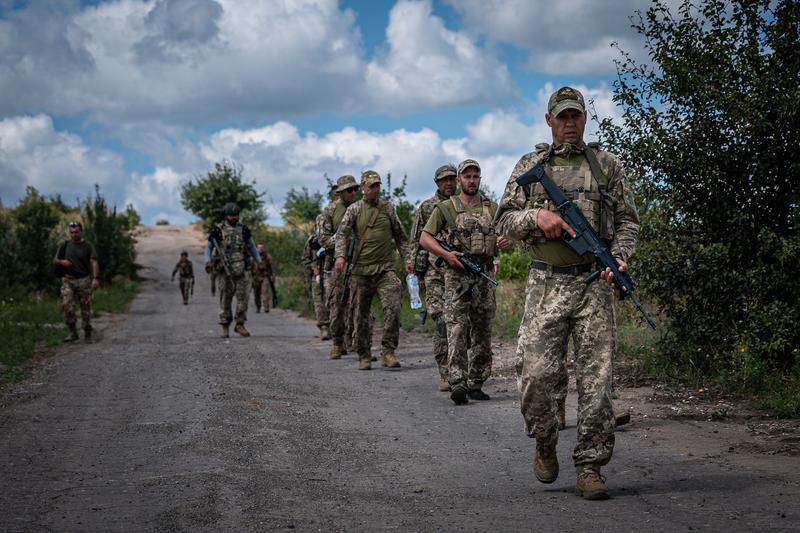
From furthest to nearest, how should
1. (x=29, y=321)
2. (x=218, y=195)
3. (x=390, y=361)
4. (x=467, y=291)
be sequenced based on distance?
(x=218, y=195), (x=29, y=321), (x=390, y=361), (x=467, y=291)

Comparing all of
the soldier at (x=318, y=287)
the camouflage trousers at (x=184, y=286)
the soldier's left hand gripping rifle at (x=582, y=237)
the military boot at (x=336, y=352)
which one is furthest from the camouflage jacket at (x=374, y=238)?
the camouflage trousers at (x=184, y=286)

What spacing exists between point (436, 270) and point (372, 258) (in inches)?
86.2

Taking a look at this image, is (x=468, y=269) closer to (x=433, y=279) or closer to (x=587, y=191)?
(x=433, y=279)

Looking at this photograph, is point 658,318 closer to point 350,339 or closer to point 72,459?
point 350,339

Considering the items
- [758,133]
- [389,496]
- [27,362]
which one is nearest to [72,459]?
[389,496]

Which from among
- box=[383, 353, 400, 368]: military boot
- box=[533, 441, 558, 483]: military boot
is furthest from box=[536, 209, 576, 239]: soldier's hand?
box=[383, 353, 400, 368]: military boot

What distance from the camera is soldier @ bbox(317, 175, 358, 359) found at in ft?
48.6

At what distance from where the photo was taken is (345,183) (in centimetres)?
1483

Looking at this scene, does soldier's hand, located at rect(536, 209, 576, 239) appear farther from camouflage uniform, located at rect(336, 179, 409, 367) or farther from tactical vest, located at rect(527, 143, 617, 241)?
camouflage uniform, located at rect(336, 179, 409, 367)

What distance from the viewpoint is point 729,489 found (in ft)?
19.9

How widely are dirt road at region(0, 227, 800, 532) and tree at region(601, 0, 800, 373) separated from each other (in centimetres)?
133

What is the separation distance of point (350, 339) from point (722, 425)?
8.57 m

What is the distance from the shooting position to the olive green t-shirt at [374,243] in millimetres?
13109

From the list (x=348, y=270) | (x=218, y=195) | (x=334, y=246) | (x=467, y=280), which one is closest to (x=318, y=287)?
(x=334, y=246)
